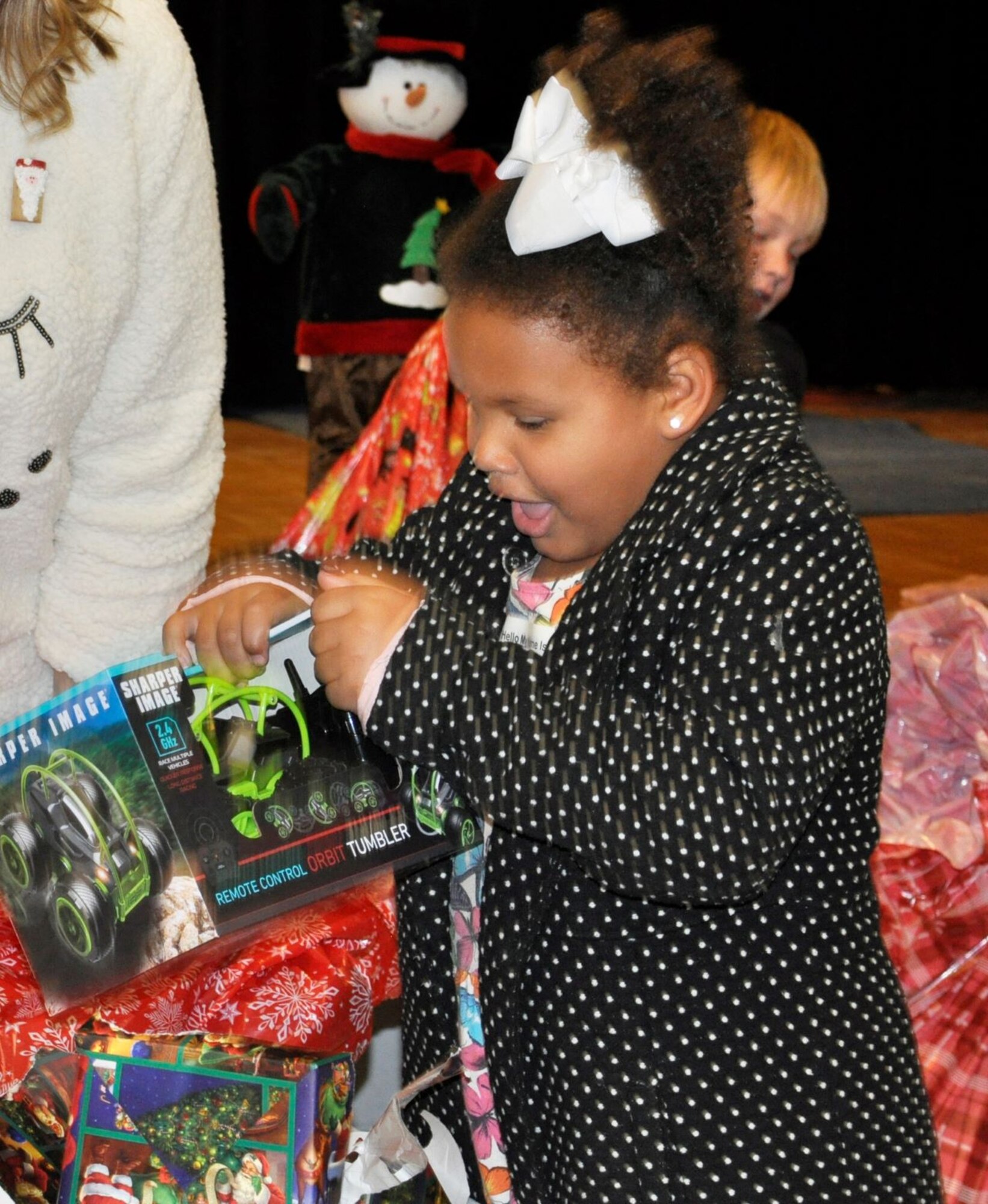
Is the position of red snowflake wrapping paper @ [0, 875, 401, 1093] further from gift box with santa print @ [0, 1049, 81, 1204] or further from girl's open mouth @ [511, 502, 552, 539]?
girl's open mouth @ [511, 502, 552, 539]

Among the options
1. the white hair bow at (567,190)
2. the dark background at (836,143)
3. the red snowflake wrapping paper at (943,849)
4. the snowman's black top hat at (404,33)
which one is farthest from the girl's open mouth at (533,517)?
the dark background at (836,143)

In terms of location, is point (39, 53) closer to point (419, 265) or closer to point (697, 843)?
point (697, 843)

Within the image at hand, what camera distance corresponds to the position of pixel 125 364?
1.06m

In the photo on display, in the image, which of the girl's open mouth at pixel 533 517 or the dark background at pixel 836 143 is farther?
the dark background at pixel 836 143

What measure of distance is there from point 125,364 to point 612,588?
1.35 ft

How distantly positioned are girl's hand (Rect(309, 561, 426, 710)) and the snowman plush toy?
2.36m

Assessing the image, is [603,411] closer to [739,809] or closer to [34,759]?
[739,809]

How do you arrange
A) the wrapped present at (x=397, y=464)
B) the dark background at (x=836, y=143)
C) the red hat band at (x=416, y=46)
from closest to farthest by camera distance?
the wrapped present at (x=397, y=464) < the red hat band at (x=416, y=46) < the dark background at (x=836, y=143)

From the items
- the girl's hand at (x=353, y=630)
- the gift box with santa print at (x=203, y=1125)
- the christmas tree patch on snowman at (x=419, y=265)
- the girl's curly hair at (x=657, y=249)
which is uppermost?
the girl's curly hair at (x=657, y=249)

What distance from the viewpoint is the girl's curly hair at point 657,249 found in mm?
849

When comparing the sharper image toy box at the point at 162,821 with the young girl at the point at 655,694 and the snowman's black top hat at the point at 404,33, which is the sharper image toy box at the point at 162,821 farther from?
the snowman's black top hat at the point at 404,33

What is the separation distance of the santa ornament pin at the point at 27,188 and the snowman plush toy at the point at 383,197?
2222mm

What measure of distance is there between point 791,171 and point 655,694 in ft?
4.43

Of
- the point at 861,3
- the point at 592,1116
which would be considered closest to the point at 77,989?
the point at 592,1116
